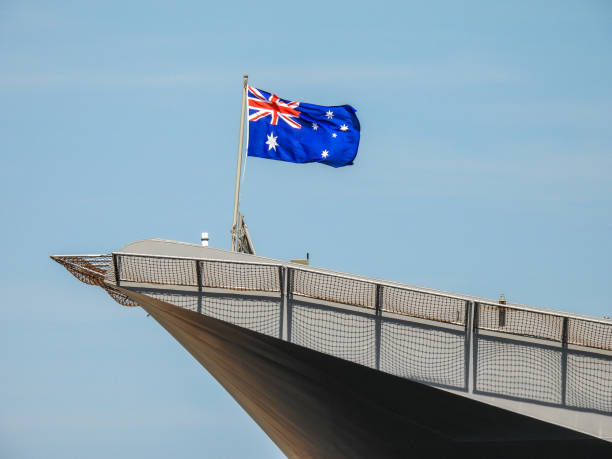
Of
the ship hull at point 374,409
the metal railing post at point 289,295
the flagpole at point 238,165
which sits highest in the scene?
the flagpole at point 238,165

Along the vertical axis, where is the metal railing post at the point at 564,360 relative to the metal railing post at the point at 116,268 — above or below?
below

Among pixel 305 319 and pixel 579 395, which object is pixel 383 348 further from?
pixel 579 395

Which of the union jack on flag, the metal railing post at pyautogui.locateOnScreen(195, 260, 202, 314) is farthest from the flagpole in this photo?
the metal railing post at pyautogui.locateOnScreen(195, 260, 202, 314)

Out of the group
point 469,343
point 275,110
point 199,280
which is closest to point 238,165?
point 275,110

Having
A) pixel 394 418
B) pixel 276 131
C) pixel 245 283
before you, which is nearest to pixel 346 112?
pixel 276 131

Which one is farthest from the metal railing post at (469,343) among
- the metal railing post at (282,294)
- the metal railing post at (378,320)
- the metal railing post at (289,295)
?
the metal railing post at (282,294)

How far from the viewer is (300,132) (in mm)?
19672

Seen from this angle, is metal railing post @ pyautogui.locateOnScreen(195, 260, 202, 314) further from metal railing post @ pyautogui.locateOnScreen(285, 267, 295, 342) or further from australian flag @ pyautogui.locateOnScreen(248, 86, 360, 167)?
australian flag @ pyautogui.locateOnScreen(248, 86, 360, 167)

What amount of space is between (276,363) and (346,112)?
19.8 ft

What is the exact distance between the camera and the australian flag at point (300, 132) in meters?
19.6

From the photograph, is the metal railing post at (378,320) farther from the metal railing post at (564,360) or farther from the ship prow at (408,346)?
the metal railing post at (564,360)

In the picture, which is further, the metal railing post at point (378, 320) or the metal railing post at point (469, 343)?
the metal railing post at point (469, 343)

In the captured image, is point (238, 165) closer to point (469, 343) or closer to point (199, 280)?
point (199, 280)

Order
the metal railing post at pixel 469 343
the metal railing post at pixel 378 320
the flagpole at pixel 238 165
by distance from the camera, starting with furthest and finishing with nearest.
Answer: the flagpole at pixel 238 165, the metal railing post at pixel 469 343, the metal railing post at pixel 378 320
